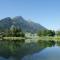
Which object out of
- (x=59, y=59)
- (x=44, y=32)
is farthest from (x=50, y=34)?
(x=59, y=59)

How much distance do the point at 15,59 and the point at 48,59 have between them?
419 cm

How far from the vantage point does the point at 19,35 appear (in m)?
120

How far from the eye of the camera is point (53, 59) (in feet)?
71.6

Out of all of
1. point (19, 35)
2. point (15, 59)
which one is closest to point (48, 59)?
point (15, 59)

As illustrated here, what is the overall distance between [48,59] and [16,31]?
347 ft

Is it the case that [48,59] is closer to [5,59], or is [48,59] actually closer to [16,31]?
[5,59]

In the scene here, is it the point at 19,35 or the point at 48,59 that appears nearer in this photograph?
the point at 48,59

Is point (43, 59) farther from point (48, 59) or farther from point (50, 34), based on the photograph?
point (50, 34)

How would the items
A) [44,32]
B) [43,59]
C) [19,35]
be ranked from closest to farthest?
1. [43,59]
2. [19,35]
3. [44,32]

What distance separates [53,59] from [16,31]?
105999 mm

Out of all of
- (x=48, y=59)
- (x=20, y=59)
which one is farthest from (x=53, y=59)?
(x=20, y=59)

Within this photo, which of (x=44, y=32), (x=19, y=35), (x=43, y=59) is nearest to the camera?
(x=43, y=59)

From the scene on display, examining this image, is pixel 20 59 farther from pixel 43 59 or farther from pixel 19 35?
pixel 19 35

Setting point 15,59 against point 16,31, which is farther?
point 16,31
